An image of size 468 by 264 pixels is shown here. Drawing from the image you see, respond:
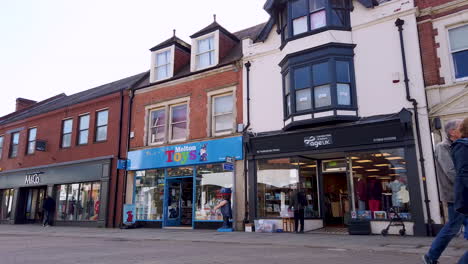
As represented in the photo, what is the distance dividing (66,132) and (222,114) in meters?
10.9

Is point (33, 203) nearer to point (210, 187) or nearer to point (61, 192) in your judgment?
point (61, 192)

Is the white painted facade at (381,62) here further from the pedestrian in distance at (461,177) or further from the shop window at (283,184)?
the pedestrian in distance at (461,177)

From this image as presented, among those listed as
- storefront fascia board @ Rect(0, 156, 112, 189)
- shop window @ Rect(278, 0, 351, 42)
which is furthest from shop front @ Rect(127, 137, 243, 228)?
shop window @ Rect(278, 0, 351, 42)

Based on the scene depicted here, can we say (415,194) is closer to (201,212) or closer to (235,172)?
(235,172)

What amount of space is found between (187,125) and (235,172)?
349 cm

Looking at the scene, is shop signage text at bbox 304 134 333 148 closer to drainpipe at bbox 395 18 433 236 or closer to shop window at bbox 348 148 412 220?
shop window at bbox 348 148 412 220

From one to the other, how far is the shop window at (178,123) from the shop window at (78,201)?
5.20 metres

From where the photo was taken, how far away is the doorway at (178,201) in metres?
16.8

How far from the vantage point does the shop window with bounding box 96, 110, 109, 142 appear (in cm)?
1973

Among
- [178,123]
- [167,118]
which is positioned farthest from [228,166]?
[167,118]

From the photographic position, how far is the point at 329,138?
41.6 feet

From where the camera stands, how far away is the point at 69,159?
2055cm

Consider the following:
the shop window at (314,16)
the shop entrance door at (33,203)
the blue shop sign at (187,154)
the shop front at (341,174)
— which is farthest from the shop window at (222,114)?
the shop entrance door at (33,203)

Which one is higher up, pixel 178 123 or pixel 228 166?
pixel 178 123
